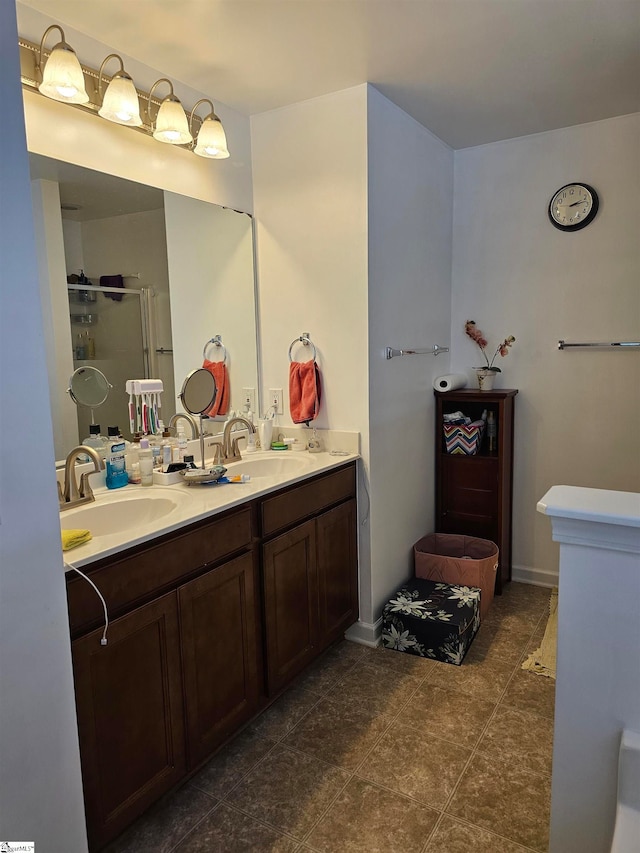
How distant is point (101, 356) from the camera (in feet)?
6.90

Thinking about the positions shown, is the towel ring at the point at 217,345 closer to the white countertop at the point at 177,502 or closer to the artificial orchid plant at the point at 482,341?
the white countertop at the point at 177,502

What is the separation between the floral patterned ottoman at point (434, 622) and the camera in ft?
8.25

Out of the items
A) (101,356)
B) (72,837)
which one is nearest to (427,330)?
(101,356)

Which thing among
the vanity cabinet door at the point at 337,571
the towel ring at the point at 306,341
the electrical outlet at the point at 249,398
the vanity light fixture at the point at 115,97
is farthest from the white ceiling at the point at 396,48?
the vanity cabinet door at the point at 337,571

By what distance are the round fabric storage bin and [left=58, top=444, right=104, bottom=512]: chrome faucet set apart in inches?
68.7

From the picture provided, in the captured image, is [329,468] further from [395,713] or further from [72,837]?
[72,837]

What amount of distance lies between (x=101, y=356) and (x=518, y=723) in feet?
6.60

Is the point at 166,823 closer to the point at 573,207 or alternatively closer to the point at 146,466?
the point at 146,466

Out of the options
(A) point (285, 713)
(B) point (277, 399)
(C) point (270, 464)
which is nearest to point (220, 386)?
(B) point (277, 399)

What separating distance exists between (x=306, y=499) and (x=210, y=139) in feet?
4.81

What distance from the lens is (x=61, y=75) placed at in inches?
69.0

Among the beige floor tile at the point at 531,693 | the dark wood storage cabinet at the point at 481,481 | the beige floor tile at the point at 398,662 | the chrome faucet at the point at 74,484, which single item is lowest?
the beige floor tile at the point at 531,693

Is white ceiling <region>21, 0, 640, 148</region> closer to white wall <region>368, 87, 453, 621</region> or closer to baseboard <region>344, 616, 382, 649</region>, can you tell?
white wall <region>368, 87, 453, 621</region>

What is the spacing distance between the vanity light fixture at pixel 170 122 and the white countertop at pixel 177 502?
128 cm
